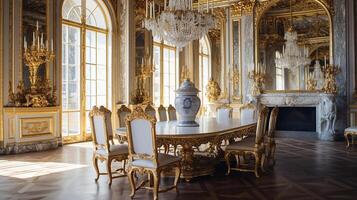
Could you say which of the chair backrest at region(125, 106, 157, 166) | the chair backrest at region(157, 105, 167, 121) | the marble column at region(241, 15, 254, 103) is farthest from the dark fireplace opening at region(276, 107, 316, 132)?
the chair backrest at region(125, 106, 157, 166)

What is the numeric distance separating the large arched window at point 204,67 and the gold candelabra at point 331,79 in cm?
496

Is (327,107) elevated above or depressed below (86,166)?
above

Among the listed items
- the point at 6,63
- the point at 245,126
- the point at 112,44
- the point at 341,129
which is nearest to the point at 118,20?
the point at 112,44

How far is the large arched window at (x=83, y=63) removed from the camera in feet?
26.6

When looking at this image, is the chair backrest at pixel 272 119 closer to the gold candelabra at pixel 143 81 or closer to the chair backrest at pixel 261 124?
the chair backrest at pixel 261 124

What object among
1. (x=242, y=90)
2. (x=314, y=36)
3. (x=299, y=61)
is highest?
(x=314, y=36)

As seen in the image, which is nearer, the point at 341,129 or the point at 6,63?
the point at 6,63

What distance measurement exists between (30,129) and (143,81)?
3.44 metres

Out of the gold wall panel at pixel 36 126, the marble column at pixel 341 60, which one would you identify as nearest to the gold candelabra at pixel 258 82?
the marble column at pixel 341 60

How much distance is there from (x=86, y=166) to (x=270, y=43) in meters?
6.60

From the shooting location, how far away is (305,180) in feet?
14.5

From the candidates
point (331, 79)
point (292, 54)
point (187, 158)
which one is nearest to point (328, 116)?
point (331, 79)

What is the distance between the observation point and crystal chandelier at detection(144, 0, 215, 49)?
5.43 meters

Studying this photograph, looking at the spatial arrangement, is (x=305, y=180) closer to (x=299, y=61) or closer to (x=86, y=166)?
(x=86, y=166)
